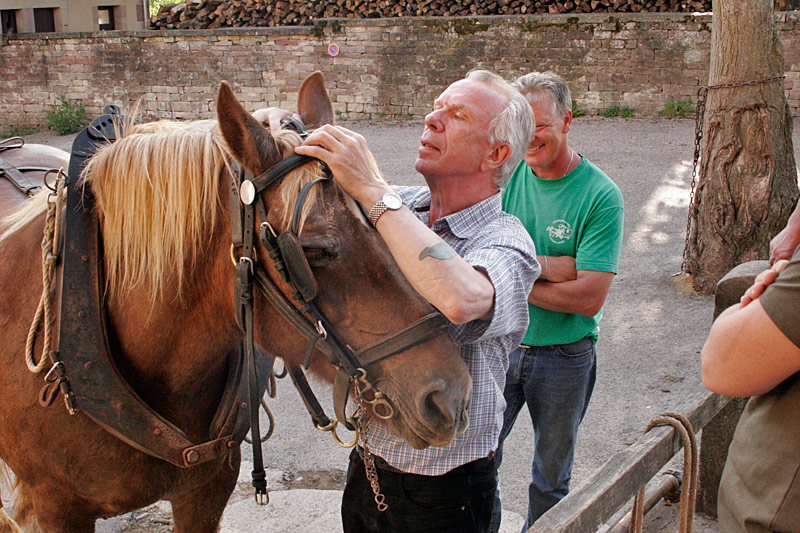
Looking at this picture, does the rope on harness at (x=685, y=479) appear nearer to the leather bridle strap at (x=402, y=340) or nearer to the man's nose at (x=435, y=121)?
the leather bridle strap at (x=402, y=340)

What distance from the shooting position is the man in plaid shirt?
4.85 feet

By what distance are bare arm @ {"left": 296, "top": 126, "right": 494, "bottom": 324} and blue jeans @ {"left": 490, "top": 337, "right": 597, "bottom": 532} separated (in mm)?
1073

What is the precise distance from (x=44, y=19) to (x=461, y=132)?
2473cm

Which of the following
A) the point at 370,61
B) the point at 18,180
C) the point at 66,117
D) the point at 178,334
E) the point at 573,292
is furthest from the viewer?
the point at 66,117

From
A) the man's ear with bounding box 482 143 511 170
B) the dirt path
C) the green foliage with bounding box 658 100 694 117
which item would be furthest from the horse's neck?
the green foliage with bounding box 658 100 694 117

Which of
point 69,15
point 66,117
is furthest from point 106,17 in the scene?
point 66,117

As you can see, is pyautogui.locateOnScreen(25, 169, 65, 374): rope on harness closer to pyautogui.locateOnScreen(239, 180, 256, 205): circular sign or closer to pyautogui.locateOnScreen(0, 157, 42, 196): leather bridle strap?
pyautogui.locateOnScreen(239, 180, 256, 205): circular sign

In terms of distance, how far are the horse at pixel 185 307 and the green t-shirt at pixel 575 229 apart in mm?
1047

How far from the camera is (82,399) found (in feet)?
5.52

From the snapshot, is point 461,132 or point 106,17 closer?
point 461,132

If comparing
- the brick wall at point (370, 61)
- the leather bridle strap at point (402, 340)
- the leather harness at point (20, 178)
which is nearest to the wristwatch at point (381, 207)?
the leather bridle strap at point (402, 340)

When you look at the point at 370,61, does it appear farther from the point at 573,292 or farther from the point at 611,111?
the point at 573,292

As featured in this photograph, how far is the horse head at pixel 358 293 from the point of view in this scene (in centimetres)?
143

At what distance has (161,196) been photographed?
1.58 meters
